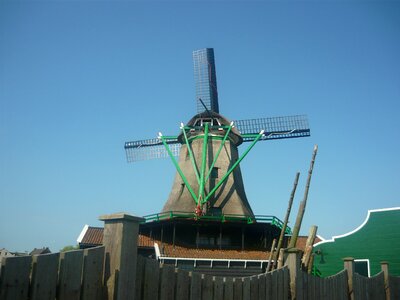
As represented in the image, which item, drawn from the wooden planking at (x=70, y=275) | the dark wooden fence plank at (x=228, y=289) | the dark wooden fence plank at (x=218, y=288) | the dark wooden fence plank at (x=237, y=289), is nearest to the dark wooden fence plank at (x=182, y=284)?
the dark wooden fence plank at (x=218, y=288)

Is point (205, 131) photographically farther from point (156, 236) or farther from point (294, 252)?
point (294, 252)

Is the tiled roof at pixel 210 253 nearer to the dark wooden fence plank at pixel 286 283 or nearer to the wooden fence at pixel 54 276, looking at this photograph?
the dark wooden fence plank at pixel 286 283

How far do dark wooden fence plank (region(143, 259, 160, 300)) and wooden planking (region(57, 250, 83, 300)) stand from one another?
78cm

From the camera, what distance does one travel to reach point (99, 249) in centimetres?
311

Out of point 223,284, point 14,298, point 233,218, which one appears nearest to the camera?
point 14,298

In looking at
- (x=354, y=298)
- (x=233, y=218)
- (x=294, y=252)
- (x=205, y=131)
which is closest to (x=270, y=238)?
(x=233, y=218)

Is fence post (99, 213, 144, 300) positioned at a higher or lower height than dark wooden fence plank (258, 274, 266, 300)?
higher

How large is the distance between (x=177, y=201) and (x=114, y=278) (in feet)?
76.0

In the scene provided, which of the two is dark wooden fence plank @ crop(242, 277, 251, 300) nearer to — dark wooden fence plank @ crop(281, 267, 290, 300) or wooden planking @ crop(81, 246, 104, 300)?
dark wooden fence plank @ crop(281, 267, 290, 300)

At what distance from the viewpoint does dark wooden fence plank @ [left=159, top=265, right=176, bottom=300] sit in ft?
12.2

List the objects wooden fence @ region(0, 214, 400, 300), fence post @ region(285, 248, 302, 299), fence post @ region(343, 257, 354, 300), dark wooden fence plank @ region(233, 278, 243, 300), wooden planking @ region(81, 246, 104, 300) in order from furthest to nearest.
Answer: fence post @ region(343, 257, 354, 300) < fence post @ region(285, 248, 302, 299) < dark wooden fence plank @ region(233, 278, 243, 300) < wooden planking @ region(81, 246, 104, 300) < wooden fence @ region(0, 214, 400, 300)

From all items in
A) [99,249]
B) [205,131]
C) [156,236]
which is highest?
[205,131]

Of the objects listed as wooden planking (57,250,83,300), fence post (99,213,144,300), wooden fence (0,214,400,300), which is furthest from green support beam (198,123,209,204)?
wooden planking (57,250,83,300)

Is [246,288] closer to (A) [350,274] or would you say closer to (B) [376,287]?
(A) [350,274]
